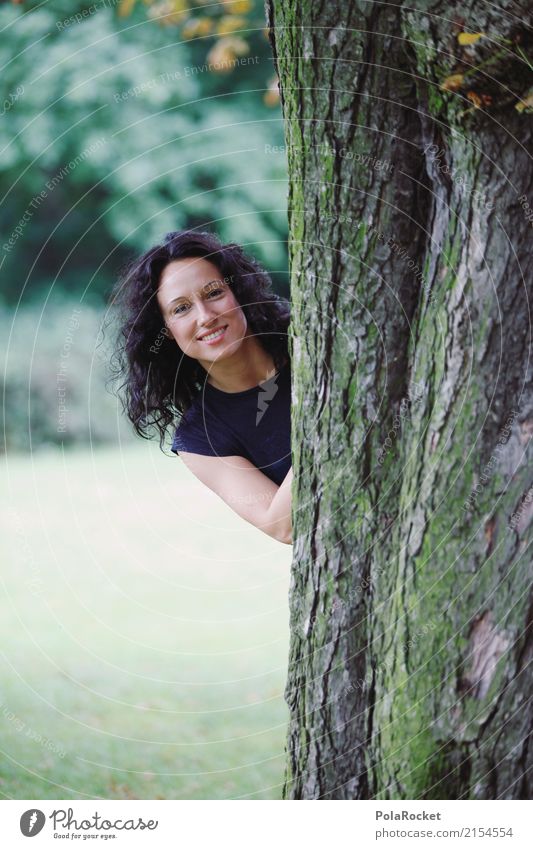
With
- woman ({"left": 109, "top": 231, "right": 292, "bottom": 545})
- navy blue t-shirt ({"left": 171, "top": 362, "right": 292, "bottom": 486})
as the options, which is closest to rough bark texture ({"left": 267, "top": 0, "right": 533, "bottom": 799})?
woman ({"left": 109, "top": 231, "right": 292, "bottom": 545})

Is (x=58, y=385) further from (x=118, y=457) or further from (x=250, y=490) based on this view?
(x=250, y=490)

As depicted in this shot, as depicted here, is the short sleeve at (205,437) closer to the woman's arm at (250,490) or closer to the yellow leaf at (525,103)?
the woman's arm at (250,490)

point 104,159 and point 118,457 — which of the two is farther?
point 118,457

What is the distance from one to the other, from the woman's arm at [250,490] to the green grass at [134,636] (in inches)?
46.1

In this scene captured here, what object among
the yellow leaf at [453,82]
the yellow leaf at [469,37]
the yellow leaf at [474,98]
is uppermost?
the yellow leaf at [469,37]

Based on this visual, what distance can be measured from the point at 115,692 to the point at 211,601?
1.45 m

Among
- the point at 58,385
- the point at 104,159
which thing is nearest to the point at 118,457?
the point at 58,385

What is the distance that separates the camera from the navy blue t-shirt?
2498 millimetres

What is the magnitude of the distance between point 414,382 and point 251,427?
0.74 meters

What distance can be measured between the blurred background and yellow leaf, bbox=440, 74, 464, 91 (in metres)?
1.84

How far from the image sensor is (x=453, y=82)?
166 cm

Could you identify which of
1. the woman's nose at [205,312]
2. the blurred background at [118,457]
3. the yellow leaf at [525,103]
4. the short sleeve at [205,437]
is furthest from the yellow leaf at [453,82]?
the blurred background at [118,457]

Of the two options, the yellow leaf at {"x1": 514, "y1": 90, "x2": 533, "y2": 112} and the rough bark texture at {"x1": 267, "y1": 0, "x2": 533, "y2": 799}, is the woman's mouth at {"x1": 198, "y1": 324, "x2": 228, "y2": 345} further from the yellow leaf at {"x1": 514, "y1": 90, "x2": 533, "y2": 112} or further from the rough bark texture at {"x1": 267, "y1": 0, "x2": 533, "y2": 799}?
the yellow leaf at {"x1": 514, "y1": 90, "x2": 533, "y2": 112}

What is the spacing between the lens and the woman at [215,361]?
2.40 meters
